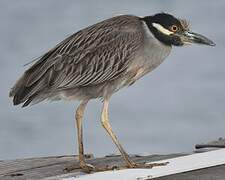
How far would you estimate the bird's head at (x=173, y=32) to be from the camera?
715cm

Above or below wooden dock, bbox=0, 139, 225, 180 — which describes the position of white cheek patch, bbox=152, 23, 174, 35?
above

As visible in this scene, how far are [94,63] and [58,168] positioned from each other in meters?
1.10

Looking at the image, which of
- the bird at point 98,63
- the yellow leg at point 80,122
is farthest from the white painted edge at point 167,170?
the yellow leg at point 80,122

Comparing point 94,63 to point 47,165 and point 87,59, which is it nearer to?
point 87,59

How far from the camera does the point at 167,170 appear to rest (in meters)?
6.31

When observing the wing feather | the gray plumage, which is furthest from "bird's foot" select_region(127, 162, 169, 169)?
the wing feather

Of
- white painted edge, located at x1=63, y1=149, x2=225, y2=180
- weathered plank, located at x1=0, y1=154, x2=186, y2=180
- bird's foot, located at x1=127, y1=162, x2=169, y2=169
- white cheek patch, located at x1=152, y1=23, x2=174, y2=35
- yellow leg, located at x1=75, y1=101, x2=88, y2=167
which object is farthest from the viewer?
white cheek patch, located at x1=152, y1=23, x2=174, y2=35

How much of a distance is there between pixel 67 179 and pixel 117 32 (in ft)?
5.15

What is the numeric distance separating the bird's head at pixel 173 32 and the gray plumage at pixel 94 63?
A: 9cm

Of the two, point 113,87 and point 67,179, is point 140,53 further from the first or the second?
point 67,179

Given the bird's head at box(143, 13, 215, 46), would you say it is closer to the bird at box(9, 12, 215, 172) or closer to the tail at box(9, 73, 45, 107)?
the bird at box(9, 12, 215, 172)

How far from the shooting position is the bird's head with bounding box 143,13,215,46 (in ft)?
23.5

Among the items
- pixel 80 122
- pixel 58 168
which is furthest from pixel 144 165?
pixel 58 168

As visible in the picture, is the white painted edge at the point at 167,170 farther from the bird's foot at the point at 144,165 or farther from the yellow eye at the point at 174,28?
the yellow eye at the point at 174,28
